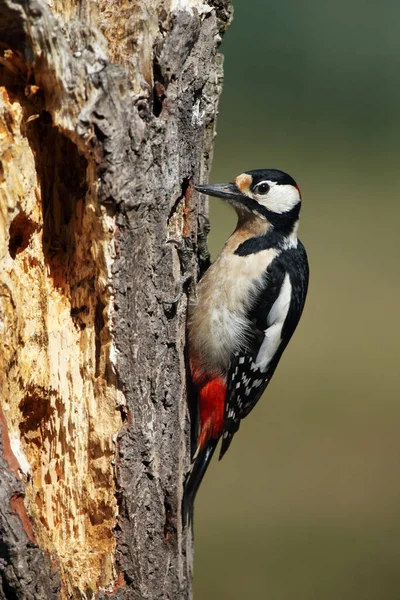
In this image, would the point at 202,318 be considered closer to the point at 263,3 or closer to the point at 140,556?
the point at 140,556

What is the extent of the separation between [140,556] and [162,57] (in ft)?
4.47

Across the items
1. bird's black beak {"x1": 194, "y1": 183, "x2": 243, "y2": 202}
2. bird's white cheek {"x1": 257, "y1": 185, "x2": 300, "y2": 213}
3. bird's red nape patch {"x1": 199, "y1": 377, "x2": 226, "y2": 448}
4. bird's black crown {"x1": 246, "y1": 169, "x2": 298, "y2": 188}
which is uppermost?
bird's black crown {"x1": 246, "y1": 169, "x2": 298, "y2": 188}

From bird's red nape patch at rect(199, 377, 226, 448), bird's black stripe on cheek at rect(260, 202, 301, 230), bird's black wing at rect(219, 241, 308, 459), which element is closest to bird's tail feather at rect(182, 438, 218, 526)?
bird's red nape patch at rect(199, 377, 226, 448)

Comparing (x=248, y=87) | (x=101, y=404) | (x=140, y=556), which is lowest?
(x=140, y=556)

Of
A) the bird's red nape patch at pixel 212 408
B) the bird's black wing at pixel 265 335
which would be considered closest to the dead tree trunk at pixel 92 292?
the bird's red nape patch at pixel 212 408

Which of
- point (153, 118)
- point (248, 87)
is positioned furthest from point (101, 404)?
point (248, 87)

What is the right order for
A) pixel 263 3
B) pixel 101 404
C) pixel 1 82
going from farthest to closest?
pixel 263 3, pixel 101 404, pixel 1 82

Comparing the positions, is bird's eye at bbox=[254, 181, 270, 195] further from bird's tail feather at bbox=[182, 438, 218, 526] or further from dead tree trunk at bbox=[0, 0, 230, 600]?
bird's tail feather at bbox=[182, 438, 218, 526]

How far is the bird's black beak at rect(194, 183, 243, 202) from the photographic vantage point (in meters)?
2.65

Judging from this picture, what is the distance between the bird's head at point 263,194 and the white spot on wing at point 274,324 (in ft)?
0.82

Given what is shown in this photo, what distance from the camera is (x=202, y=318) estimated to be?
297cm

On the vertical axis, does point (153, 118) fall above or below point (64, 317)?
above

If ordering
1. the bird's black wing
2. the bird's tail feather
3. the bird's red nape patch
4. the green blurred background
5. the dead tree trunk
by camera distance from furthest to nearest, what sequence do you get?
1. the green blurred background
2. the bird's black wing
3. the bird's red nape patch
4. the bird's tail feather
5. the dead tree trunk

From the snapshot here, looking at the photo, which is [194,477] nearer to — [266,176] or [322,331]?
[266,176]
